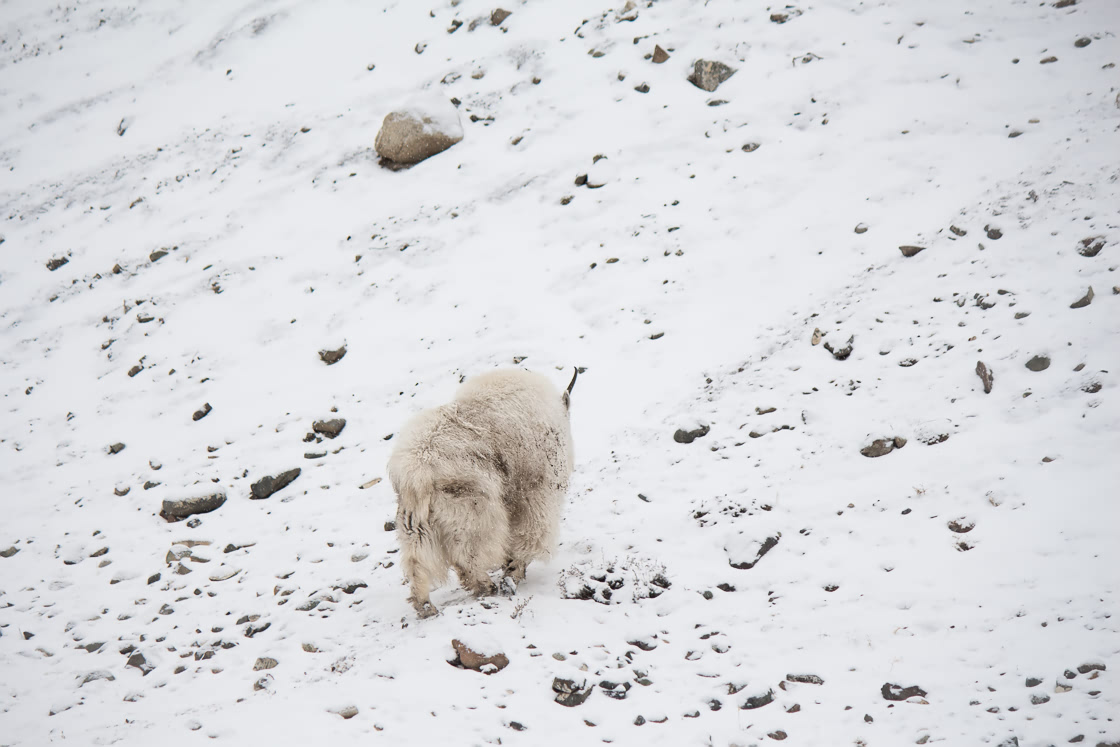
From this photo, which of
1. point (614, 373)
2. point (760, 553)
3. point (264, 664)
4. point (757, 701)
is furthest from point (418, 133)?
point (757, 701)

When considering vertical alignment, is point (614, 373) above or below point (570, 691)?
below

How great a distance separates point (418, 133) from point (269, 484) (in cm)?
874

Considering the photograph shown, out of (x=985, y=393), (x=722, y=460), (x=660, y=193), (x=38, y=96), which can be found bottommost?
(x=722, y=460)

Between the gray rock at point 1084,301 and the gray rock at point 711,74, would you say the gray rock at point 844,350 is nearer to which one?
the gray rock at point 1084,301

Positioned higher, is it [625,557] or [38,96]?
[38,96]

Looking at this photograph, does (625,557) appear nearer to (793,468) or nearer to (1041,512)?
(793,468)

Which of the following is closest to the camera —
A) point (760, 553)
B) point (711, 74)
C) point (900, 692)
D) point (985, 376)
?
point (900, 692)

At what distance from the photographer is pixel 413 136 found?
14.1m

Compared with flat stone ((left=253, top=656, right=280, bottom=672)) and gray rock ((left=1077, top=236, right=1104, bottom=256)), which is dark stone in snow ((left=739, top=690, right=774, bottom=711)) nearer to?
flat stone ((left=253, top=656, right=280, bottom=672))

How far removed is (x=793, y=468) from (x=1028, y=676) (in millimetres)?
2802

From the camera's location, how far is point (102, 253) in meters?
15.0

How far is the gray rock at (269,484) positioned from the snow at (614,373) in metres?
0.17

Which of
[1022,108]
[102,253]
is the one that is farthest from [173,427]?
[1022,108]

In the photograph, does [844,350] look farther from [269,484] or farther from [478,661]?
[269,484]
